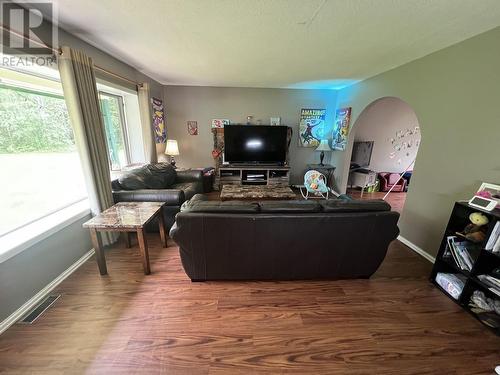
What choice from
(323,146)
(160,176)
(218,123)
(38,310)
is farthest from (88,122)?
(323,146)

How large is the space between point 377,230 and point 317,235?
0.54m

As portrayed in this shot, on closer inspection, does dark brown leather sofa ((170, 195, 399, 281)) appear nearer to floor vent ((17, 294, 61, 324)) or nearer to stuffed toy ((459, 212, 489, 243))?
stuffed toy ((459, 212, 489, 243))

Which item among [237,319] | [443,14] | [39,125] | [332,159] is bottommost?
[237,319]

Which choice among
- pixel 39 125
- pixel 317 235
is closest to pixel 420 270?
pixel 317 235

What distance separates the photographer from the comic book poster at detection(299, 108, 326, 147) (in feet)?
16.3

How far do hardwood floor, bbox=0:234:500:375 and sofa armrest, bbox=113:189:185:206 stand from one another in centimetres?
93

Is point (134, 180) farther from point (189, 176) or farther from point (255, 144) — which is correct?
point (255, 144)

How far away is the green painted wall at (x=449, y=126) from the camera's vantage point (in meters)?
1.85

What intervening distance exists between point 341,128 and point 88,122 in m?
4.63

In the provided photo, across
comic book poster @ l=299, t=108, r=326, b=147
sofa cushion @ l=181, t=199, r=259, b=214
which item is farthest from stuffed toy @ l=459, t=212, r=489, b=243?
comic book poster @ l=299, t=108, r=326, b=147

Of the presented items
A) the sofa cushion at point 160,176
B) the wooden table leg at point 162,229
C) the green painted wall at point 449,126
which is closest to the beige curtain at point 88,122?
the wooden table leg at point 162,229

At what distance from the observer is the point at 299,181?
550 cm

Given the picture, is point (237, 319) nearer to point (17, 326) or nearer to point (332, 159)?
point (17, 326)

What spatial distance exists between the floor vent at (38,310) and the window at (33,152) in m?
0.69
